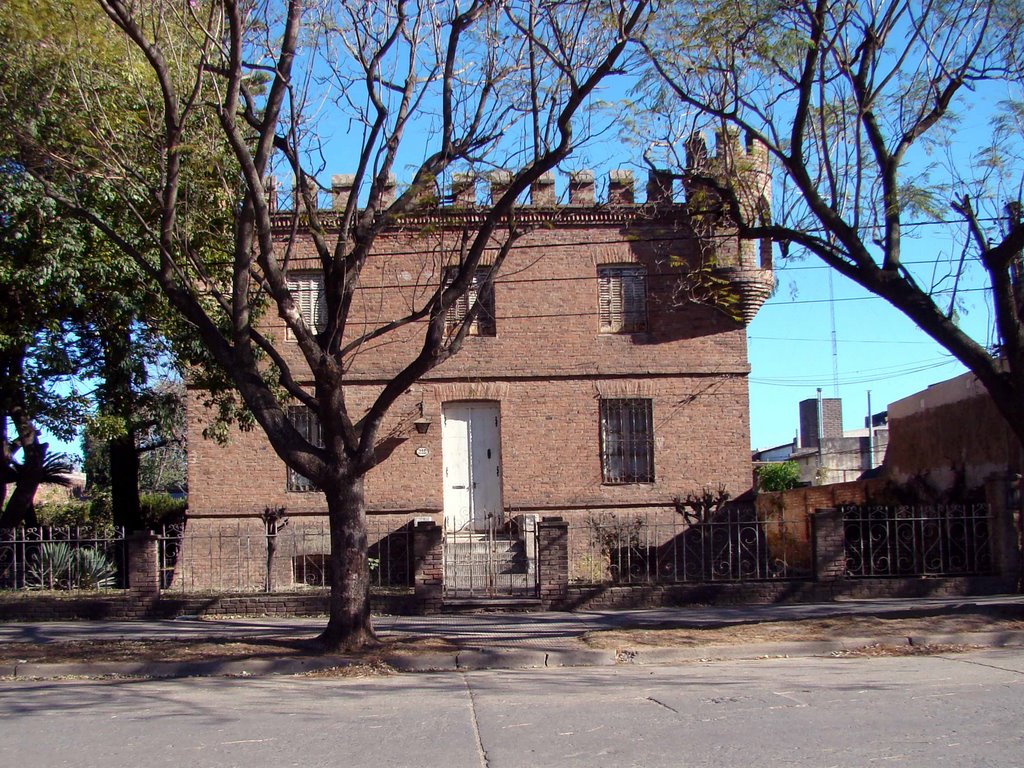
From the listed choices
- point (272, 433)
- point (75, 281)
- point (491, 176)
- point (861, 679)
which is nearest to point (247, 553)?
point (75, 281)

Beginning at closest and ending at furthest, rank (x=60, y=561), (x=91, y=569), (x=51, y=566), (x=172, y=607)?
(x=172, y=607)
(x=51, y=566)
(x=60, y=561)
(x=91, y=569)

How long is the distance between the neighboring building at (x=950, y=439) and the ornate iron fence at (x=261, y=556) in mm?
10024

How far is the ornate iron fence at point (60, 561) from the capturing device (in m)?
14.8

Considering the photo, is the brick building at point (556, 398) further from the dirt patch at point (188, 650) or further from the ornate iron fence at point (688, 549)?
the dirt patch at point (188, 650)

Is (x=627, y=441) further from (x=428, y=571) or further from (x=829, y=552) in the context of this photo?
(x=428, y=571)

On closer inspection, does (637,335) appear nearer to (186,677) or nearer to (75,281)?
(75,281)

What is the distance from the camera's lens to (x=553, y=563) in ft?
46.5

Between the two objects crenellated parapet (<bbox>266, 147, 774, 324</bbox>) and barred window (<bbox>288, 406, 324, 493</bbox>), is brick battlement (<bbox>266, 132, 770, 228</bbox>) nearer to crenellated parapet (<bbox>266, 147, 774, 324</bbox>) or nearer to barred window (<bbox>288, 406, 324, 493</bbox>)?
crenellated parapet (<bbox>266, 147, 774, 324</bbox>)

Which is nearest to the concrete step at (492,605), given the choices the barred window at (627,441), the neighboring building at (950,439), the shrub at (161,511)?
the barred window at (627,441)

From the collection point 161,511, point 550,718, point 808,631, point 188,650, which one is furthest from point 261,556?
point 550,718

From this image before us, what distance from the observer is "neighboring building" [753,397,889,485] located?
4425cm

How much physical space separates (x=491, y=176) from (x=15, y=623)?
9001 millimetres

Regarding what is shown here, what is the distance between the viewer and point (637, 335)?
20297 mm

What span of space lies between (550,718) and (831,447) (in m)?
40.8
